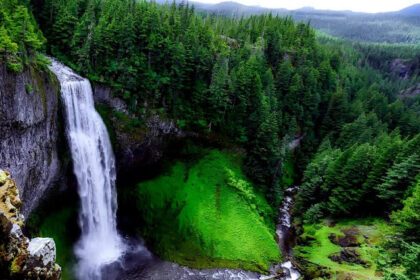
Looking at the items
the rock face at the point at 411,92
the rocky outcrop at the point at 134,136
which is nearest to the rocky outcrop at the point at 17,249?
the rocky outcrop at the point at 134,136

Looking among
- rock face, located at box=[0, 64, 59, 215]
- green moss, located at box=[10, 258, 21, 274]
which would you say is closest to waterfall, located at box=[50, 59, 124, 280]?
rock face, located at box=[0, 64, 59, 215]

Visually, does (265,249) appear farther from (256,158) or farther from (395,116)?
(395,116)

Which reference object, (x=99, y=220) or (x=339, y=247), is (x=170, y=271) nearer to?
(x=99, y=220)

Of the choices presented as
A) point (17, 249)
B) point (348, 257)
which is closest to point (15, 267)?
point (17, 249)

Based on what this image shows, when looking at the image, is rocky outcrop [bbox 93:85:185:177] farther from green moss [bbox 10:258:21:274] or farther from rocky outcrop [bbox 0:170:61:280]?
green moss [bbox 10:258:21:274]

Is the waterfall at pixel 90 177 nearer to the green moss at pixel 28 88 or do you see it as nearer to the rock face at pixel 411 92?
the green moss at pixel 28 88
